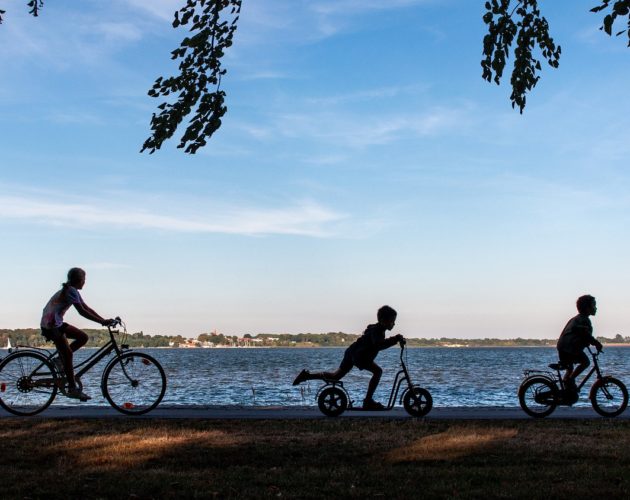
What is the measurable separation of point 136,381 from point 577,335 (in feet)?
22.1

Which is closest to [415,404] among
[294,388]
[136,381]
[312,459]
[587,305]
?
[587,305]

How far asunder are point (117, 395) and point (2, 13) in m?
5.91

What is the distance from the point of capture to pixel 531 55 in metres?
8.02

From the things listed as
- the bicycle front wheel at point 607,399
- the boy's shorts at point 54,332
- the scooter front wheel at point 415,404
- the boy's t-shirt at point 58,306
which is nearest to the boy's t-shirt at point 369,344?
the scooter front wheel at point 415,404

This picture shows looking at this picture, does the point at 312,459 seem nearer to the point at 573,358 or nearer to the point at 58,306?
the point at 58,306

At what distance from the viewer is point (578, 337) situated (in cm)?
1112

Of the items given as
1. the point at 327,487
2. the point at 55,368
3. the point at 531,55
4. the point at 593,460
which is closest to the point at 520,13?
the point at 531,55

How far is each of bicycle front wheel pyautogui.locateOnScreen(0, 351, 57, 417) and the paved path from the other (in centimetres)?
19

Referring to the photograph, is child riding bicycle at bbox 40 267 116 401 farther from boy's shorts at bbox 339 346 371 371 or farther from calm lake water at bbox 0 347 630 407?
calm lake water at bbox 0 347 630 407

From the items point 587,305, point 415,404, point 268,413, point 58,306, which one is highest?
point 587,305

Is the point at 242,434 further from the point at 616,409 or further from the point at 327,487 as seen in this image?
the point at 616,409

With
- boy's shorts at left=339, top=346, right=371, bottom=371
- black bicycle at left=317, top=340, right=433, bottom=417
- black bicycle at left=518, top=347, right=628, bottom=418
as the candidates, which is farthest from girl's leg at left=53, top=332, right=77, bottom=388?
black bicycle at left=518, top=347, right=628, bottom=418

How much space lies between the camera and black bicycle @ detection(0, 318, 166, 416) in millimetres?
10453

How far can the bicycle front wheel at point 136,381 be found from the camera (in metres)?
10.7
